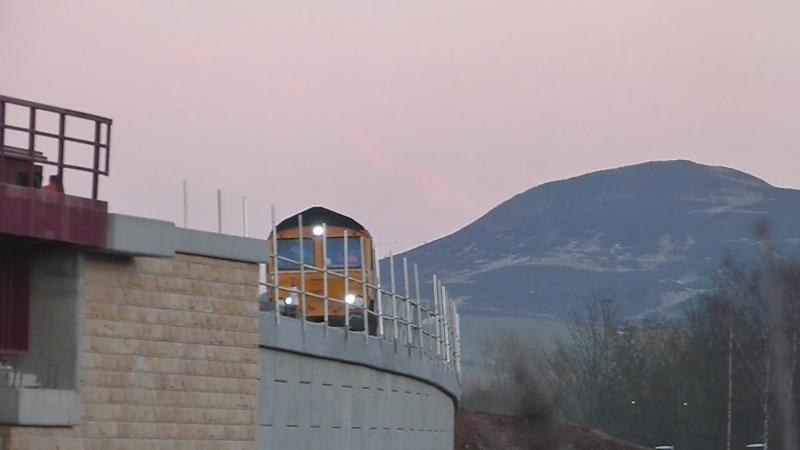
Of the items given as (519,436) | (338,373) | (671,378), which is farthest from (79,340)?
(671,378)

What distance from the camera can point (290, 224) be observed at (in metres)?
35.2

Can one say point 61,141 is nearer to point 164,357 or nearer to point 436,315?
point 164,357

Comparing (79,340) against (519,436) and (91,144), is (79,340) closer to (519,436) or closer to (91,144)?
(91,144)

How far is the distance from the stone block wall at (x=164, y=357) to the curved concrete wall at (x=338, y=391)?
28.0 inches

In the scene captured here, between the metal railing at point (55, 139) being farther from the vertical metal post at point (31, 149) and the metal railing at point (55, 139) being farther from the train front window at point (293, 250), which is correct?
the train front window at point (293, 250)

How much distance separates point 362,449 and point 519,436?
2755cm

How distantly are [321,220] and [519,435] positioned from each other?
58.8 ft

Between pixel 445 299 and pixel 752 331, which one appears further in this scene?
pixel 752 331

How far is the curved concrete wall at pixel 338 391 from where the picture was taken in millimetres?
20266

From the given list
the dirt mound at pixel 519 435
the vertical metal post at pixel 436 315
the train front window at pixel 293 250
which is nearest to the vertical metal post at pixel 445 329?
the vertical metal post at pixel 436 315

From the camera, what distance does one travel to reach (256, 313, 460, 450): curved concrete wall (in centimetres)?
2027

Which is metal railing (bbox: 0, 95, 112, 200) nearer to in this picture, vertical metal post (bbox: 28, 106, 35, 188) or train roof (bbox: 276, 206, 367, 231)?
vertical metal post (bbox: 28, 106, 35, 188)

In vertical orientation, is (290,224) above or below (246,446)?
above

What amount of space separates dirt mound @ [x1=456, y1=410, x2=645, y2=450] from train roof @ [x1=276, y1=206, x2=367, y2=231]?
384 inches
